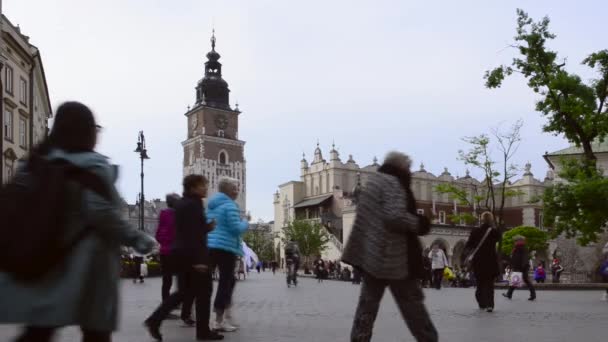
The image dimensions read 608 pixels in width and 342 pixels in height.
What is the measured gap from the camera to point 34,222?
328 cm

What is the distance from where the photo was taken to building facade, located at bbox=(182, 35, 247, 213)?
348 feet

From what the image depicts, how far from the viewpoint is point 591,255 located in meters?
40.2

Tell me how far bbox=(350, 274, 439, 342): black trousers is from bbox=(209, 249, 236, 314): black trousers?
254 centimetres

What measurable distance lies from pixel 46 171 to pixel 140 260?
2876cm

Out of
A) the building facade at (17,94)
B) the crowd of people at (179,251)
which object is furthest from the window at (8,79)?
the crowd of people at (179,251)

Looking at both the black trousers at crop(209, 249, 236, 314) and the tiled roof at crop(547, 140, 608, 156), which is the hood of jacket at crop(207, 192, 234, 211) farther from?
the tiled roof at crop(547, 140, 608, 156)

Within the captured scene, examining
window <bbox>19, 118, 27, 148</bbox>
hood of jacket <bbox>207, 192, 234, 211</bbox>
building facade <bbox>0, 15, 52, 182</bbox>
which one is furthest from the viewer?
window <bbox>19, 118, 27, 148</bbox>

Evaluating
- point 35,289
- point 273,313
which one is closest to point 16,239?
point 35,289

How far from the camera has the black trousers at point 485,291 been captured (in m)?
12.9

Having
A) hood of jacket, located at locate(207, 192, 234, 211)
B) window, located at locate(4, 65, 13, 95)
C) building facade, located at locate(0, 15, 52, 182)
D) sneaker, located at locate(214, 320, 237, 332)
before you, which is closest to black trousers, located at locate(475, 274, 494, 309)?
sneaker, located at locate(214, 320, 237, 332)

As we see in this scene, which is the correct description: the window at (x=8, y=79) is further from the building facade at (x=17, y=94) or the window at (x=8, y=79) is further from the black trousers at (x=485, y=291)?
the black trousers at (x=485, y=291)

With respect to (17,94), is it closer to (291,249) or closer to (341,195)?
(291,249)

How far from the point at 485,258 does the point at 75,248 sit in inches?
417

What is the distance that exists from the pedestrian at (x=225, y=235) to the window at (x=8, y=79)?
1196 inches
